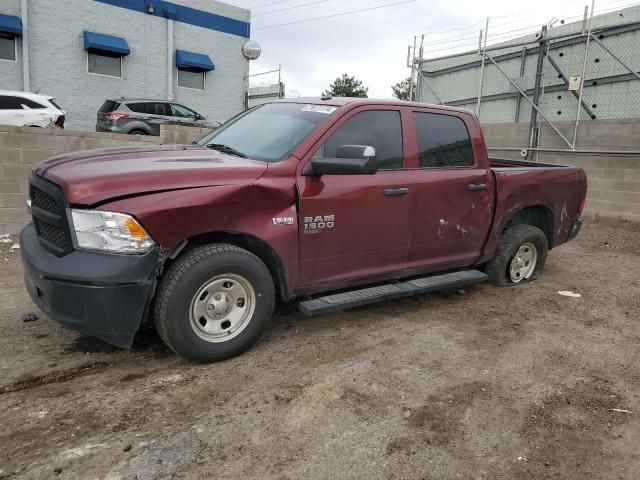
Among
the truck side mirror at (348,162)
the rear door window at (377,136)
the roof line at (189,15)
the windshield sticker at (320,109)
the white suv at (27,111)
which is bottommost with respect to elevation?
the truck side mirror at (348,162)

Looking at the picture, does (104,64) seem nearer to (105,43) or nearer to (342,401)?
A: (105,43)

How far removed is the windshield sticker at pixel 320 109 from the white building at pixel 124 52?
53.0ft

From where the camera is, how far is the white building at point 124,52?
17.1 m

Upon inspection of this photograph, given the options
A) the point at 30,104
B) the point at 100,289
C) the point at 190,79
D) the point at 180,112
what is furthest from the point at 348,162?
the point at 190,79

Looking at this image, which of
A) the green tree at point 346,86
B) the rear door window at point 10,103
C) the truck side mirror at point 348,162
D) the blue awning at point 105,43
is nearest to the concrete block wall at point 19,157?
the truck side mirror at point 348,162

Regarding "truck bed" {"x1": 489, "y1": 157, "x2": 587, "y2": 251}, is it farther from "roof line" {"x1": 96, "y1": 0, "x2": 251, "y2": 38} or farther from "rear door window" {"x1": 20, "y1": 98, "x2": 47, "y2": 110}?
"roof line" {"x1": 96, "y1": 0, "x2": 251, "y2": 38}

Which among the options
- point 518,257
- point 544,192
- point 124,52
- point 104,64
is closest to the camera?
point 544,192

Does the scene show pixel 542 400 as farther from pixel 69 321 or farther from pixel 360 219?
pixel 69 321

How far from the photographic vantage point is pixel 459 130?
16.3 feet

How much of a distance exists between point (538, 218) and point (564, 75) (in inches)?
292

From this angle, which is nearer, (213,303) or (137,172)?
(137,172)

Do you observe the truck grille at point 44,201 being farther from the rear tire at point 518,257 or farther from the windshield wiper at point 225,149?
the rear tire at point 518,257

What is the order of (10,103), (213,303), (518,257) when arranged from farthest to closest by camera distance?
(10,103), (518,257), (213,303)

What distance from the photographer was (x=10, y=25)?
53.0 feet
